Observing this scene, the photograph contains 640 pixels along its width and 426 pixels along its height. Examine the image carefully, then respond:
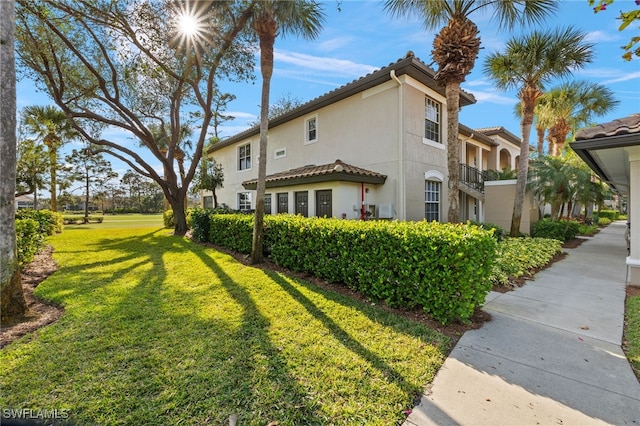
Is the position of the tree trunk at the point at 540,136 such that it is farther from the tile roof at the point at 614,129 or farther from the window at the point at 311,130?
the tile roof at the point at 614,129

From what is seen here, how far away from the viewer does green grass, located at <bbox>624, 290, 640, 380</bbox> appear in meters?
3.38

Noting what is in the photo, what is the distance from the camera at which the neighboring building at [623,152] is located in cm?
488

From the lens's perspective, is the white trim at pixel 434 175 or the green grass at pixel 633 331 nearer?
the green grass at pixel 633 331

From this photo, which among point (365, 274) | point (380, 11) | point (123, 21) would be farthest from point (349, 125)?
point (123, 21)

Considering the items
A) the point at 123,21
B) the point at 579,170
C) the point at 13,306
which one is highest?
the point at 123,21

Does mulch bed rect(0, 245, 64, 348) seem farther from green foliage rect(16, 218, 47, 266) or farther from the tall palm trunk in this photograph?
the tall palm trunk

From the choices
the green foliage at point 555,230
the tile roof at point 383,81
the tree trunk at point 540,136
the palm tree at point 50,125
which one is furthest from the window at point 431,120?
the palm tree at point 50,125

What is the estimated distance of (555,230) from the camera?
13.1 metres

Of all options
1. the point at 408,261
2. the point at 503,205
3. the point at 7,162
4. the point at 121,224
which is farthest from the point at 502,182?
the point at 121,224

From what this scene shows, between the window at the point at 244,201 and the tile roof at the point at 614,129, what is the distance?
16608 millimetres

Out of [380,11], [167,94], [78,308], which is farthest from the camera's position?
[167,94]

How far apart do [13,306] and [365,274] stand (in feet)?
19.0

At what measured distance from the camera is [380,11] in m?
9.06

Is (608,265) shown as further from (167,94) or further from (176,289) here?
(167,94)
